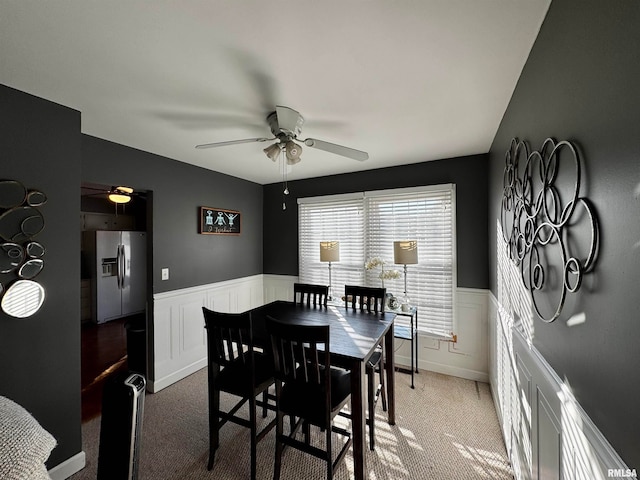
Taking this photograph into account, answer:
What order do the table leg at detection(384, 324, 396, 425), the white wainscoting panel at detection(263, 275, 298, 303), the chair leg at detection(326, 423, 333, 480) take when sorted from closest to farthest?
the chair leg at detection(326, 423, 333, 480), the table leg at detection(384, 324, 396, 425), the white wainscoting panel at detection(263, 275, 298, 303)

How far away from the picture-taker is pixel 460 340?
3.25m

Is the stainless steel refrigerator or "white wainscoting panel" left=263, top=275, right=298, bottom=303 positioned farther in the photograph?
the stainless steel refrigerator

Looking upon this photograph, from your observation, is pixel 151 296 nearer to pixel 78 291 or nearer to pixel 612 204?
pixel 78 291

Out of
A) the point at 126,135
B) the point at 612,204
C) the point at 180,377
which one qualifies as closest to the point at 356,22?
the point at 612,204

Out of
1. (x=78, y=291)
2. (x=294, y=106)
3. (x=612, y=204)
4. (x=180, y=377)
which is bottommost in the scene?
(x=180, y=377)

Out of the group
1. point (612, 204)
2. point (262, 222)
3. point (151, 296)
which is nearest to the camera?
point (612, 204)

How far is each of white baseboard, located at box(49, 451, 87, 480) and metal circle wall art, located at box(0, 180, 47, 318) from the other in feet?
3.58

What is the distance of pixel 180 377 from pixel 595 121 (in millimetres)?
3982

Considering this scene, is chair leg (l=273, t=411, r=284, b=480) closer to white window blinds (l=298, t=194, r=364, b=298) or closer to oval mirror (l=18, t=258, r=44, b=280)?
oval mirror (l=18, t=258, r=44, b=280)

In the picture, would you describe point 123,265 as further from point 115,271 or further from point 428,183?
point 428,183

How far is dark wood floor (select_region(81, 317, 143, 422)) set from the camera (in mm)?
2852

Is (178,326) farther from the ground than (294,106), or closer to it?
closer to it

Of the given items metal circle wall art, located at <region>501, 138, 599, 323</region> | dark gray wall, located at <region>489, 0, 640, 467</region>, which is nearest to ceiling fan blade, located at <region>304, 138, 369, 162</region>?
metal circle wall art, located at <region>501, 138, 599, 323</region>

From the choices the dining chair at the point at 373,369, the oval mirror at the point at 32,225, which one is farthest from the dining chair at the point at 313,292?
the oval mirror at the point at 32,225
